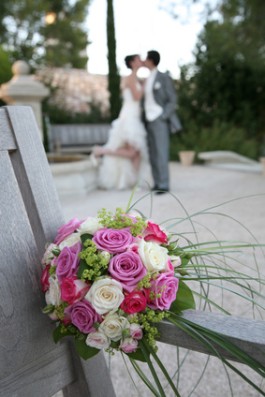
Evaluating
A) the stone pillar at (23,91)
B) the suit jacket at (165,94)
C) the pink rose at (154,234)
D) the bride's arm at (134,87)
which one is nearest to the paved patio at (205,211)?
the pink rose at (154,234)

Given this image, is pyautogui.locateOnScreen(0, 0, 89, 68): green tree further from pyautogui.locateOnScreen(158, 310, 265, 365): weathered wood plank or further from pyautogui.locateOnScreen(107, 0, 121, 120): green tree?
pyautogui.locateOnScreen(158, 310, 265, 365): weathered wood plank

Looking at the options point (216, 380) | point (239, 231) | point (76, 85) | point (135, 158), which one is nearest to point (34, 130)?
point (216, 380)

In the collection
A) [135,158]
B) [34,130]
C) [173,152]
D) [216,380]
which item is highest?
[34,130]

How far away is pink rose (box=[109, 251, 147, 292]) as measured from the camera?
0.89 metres

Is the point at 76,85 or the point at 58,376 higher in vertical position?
the point at 58,376

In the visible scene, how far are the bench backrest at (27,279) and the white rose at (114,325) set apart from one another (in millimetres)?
195

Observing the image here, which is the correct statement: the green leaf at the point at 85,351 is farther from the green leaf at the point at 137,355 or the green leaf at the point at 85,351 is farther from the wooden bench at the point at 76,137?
the wooden bench at the point at 76,137

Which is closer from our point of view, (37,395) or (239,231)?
(37,395)

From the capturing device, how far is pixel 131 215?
42.0 inches

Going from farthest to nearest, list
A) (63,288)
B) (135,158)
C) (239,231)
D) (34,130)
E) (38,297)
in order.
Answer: (135,158) < (239,231) < (34,130) < (38,297) < (63,288)

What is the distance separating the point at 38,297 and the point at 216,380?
3.84 ft

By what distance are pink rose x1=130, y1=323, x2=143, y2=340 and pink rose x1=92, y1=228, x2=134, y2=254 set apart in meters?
0.16

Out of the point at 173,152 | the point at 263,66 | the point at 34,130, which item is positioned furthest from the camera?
the point at 263,66

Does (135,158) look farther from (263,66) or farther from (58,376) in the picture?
(263,66)
